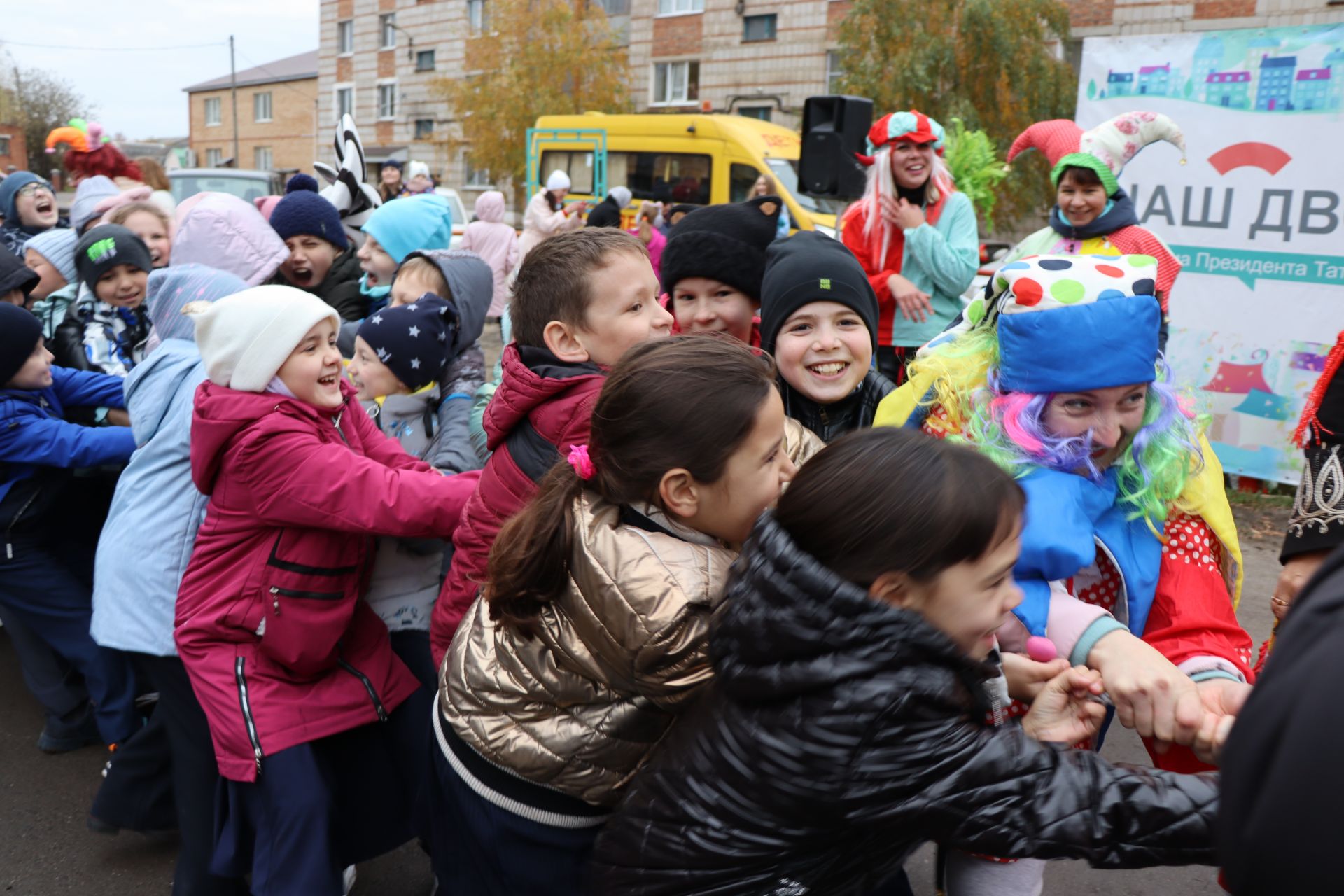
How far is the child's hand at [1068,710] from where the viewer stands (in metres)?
1.61

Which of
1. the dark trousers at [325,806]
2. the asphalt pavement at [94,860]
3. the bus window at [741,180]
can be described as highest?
the bus window at [741,180]

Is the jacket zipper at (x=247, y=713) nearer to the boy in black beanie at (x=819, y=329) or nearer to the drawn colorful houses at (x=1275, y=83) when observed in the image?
the boy in black beanie at (x=819, y=329)

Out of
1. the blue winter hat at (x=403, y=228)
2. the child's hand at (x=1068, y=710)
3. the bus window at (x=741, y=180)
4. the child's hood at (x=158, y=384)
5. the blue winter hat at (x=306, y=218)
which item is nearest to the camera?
the child's hand at (x=1068, y=710)

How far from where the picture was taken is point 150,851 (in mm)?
3443

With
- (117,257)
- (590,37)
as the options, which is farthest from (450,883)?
(590,37)

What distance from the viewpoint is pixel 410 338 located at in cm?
316

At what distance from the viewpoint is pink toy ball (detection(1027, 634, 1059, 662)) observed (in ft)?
5.90

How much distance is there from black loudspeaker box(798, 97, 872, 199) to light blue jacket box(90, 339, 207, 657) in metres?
4.95

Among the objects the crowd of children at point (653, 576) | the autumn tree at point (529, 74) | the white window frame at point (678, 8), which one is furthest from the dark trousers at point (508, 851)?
the white window frame at point (678, 8)

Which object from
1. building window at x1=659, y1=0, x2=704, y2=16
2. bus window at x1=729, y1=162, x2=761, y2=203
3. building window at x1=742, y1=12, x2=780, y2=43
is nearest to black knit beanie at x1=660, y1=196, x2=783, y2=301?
bus window at x1=729, y1=162, x2=761, y2=203

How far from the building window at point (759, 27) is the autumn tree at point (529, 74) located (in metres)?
3.62

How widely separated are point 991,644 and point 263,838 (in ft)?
6.35


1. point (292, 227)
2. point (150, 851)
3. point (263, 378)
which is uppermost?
point (292, 227)

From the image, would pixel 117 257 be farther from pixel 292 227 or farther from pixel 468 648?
pixel 468 648
